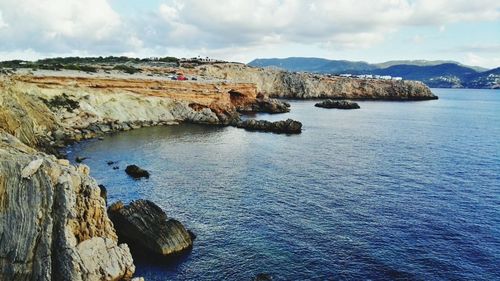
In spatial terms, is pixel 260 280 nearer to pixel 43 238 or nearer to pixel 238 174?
pixel 43 238

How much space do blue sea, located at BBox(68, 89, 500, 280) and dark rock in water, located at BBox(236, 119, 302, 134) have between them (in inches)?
249

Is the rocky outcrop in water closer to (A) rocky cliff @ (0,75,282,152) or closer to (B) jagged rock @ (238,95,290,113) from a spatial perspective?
(B) jagged rock @ (238,95,290,113)

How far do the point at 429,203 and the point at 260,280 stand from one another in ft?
94.5

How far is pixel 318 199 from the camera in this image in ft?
182

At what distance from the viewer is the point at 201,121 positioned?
121m

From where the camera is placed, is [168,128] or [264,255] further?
[168,128]

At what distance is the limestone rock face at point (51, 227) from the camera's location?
30.3 meters

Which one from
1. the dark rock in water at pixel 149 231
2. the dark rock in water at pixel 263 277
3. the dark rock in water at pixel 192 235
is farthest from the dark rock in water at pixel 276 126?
the dark rock in water at pixel 263 277

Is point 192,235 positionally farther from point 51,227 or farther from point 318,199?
point 318,199

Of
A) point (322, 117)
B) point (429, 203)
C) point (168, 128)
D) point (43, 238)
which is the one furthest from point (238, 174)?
point (322, 117)

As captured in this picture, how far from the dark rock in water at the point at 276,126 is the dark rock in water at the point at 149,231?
69.4m

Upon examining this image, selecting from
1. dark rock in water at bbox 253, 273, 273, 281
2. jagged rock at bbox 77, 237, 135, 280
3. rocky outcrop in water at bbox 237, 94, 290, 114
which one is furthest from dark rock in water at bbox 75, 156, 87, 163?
rocky outcrop in water at bbox 237, 94, 290, 114

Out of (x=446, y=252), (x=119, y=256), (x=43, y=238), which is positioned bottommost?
(x=446, y=252)

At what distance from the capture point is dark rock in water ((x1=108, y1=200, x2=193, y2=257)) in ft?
135
